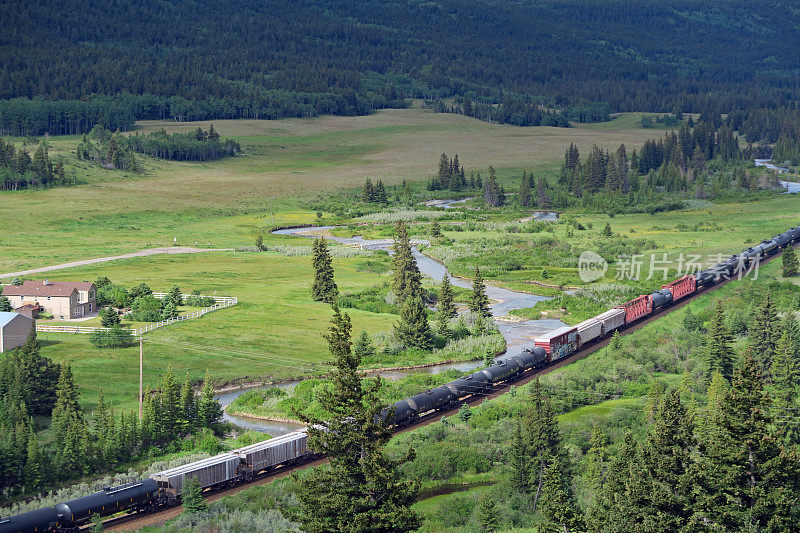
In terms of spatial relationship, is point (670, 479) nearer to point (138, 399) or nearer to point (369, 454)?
point (369, 454)

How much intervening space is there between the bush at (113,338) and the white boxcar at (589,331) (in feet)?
135

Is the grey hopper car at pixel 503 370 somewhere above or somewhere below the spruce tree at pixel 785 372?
below

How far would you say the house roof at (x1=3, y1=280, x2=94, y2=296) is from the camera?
315ft

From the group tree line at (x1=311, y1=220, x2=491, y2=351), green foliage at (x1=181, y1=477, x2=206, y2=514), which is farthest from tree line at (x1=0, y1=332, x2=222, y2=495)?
tree line at (x1=311, y1=220, x2=491, y2=351)

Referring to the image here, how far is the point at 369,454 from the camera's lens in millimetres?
32906

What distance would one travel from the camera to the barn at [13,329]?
79.5 meters

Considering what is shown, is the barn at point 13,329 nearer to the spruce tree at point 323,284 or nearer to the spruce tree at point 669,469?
the spruce tree at point 323,284

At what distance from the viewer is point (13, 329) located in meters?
80.1

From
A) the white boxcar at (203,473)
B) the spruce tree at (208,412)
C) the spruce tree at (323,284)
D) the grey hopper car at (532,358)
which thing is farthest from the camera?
the spruce tree at (323,284)

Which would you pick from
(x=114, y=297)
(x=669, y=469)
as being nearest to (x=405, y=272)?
(x=114, y=297)

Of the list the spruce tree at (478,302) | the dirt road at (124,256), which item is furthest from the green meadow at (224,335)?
the spruce tree at (478,302)

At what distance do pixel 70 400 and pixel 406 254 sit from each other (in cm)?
4949

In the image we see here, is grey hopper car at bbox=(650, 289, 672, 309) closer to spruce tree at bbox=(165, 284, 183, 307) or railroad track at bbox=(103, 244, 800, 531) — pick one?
railroad track at bbox=(103, 244, 800, 531)

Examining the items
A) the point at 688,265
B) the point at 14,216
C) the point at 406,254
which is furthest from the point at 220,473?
the point at 14,216
